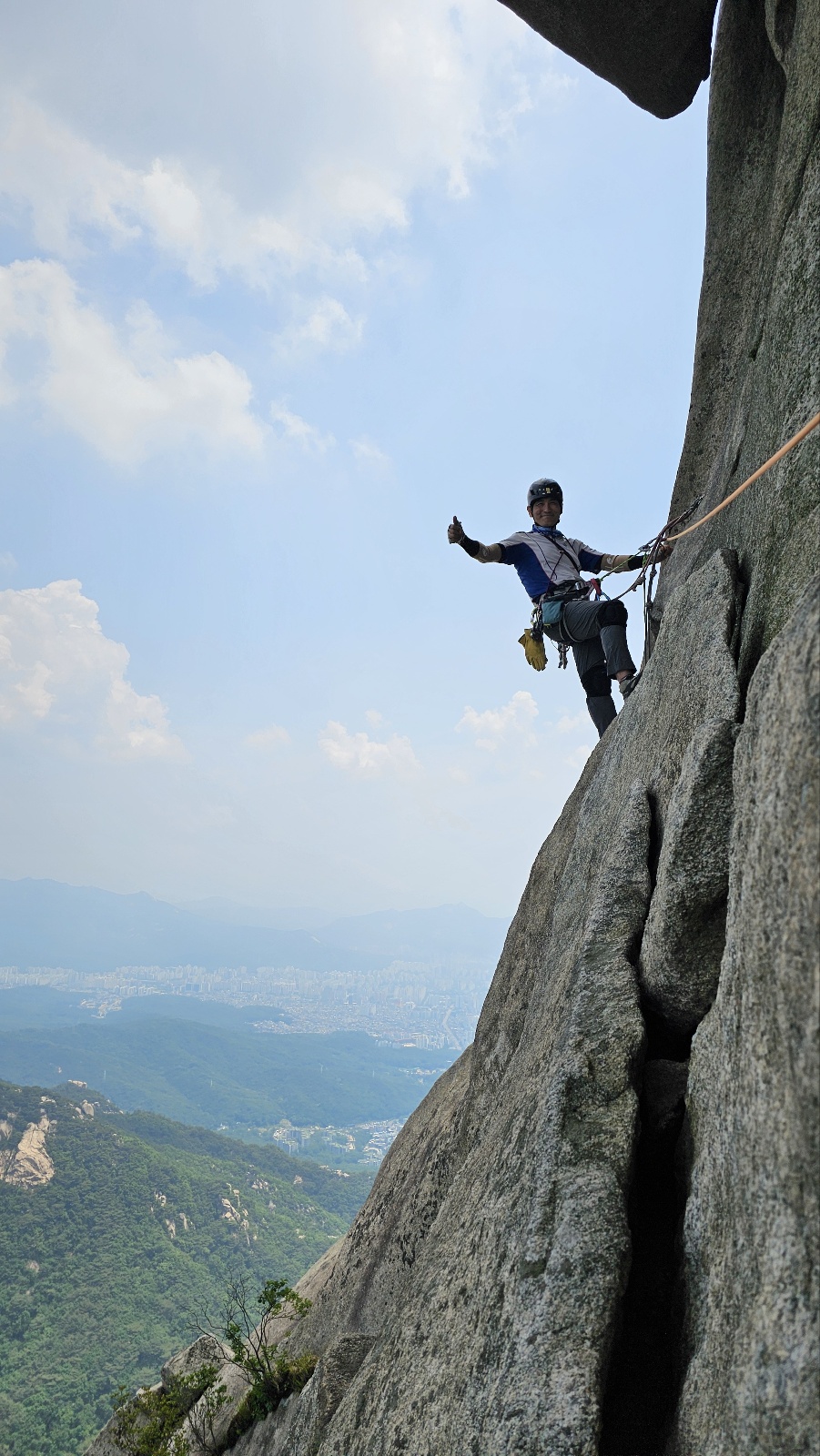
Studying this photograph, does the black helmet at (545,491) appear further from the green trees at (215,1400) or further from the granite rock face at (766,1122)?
the green trees at (215,1400)

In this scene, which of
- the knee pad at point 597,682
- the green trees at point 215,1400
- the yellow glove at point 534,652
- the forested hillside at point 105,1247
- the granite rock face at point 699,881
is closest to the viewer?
the granite rock face at point 699,881

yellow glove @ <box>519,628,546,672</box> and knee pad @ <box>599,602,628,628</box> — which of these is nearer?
knee pad @ <box>599,602,628,628</box>

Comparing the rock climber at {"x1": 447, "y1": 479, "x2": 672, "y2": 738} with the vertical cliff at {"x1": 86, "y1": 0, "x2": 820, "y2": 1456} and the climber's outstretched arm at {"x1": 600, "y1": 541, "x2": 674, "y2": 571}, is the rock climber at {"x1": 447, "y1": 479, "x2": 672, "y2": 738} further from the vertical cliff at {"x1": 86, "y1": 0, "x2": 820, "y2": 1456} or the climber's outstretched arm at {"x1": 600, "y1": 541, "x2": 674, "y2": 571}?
the vertical cliff at {"x1": 86, "y1": 0, "x2": 820, "y2": 1456}

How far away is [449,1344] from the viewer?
4.96 m

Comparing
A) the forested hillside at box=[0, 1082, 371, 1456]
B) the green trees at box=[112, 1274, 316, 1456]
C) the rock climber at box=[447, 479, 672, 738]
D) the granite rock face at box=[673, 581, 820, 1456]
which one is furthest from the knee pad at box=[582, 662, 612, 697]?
the forested hillside at box=[0, 1082, 371, 1456]

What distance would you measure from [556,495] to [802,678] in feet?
27.1

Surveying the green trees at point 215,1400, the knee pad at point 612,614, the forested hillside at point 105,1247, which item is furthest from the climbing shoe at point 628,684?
the forested hillside at point 105,1247

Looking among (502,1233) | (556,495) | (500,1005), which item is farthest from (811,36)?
(500,1005)

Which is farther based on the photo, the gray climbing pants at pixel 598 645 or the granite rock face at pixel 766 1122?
the gray climbing pants at pixel 598 645

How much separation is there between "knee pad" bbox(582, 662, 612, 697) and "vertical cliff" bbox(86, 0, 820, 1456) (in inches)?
79.9

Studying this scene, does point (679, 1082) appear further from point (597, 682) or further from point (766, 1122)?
point (597, 682)

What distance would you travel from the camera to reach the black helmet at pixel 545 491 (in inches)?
433

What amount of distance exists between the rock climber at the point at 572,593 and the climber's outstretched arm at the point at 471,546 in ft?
0.04

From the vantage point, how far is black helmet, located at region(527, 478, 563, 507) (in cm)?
1100
